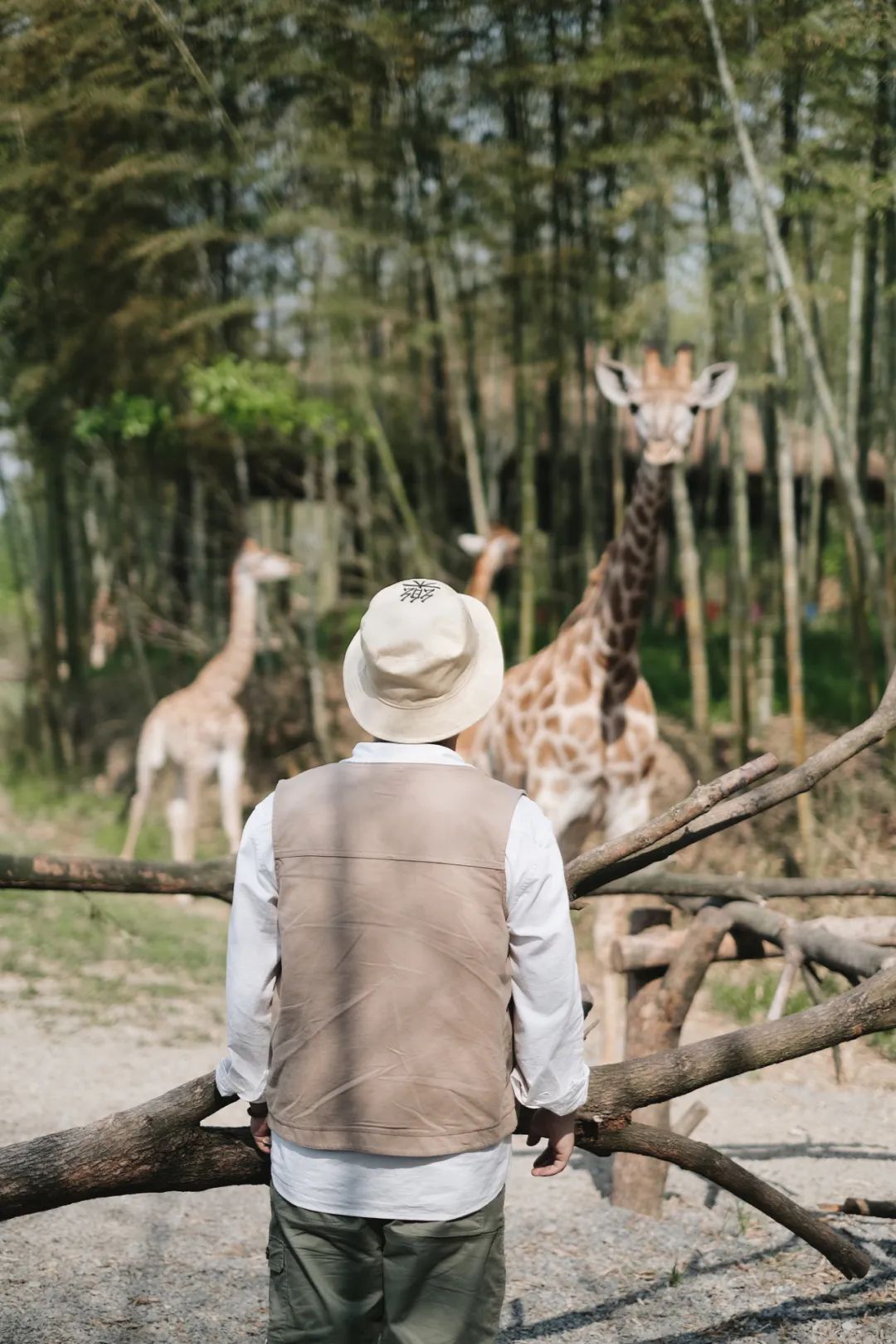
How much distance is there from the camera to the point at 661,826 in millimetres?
2043

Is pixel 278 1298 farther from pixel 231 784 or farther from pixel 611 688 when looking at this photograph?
pixel 231 784

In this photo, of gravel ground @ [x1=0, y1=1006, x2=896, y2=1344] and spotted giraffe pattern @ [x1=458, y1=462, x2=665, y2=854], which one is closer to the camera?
gravel ground @ [x1=0, y1=1006, x2=896, y2=1344]

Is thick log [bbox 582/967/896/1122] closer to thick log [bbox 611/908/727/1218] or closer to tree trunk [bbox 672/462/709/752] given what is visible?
thick log [bbox 611/908/727/1218]

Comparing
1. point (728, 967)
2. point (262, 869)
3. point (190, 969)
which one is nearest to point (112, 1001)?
point (190, 969)

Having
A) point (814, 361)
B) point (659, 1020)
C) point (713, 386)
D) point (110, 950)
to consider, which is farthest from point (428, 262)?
point (659, 1020)

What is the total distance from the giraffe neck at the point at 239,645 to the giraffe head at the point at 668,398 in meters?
3.12

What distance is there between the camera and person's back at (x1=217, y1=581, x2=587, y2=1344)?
1.64 meters

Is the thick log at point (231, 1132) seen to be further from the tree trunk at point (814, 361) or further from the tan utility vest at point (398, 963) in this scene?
the tree trunk at point (814, 361)

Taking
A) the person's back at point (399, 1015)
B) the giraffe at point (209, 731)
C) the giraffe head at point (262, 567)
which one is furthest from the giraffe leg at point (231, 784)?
the person's back at point (399, 1015)

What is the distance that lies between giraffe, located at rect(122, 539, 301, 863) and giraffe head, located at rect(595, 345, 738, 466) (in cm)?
310

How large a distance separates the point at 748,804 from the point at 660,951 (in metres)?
1.35

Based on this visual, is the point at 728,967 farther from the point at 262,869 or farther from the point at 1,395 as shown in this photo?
the point at 1,395

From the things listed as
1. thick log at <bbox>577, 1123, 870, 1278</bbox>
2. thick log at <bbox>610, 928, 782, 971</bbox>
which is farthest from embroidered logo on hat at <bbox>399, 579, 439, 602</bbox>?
thick log at <bbox>610, 928, 782, 971</bbox>

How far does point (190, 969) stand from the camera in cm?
627
